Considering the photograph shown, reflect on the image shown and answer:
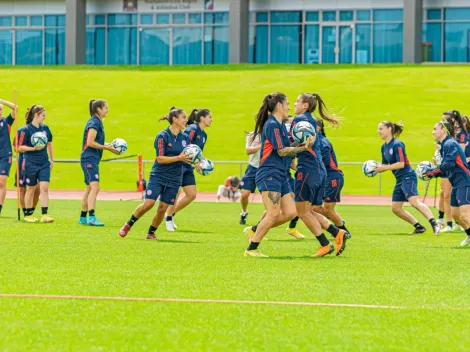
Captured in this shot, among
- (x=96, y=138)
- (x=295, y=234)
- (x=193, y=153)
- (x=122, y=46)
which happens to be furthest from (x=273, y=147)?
(x=122, y=46)

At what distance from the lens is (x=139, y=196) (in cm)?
2927

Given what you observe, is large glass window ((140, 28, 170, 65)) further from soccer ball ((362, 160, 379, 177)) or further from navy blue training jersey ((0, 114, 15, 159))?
soccer ball ((362, 160, 379, 177))

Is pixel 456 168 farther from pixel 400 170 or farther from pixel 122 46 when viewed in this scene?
pixel 122 46

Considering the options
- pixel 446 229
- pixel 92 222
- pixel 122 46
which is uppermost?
pixel 122 46

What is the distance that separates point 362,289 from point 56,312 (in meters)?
2.90

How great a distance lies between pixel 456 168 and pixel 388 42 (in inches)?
1731

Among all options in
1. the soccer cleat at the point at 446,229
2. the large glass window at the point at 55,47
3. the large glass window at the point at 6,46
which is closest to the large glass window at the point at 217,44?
the large glass window at the point at 55,47

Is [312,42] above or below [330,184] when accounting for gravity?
above

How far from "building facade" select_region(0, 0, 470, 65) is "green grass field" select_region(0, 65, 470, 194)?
19.6 feet

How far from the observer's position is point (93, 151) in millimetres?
17203

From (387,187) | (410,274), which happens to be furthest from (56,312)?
(387,187)

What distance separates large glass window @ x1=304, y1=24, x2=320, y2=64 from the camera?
58000 millimetres

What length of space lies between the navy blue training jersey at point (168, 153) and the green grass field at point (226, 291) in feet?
3.03

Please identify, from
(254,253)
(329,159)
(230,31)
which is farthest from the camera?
(230,31)
